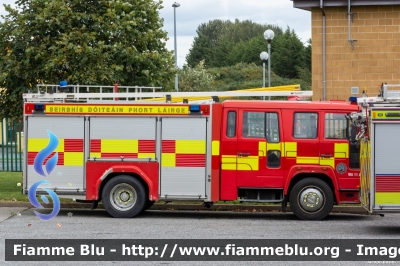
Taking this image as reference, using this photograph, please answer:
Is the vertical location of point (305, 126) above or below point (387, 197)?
above

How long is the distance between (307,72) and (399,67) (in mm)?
59819

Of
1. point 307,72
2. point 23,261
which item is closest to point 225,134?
point 23,261

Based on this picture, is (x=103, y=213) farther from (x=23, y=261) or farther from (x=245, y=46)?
(x=245, y=46)

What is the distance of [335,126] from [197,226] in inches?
127

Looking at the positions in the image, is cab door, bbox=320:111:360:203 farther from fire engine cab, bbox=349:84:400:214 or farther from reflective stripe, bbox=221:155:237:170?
reflective stripe, bbox=221:155:237:170

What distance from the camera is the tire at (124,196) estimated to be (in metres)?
14.8

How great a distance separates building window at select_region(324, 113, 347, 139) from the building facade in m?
5.39

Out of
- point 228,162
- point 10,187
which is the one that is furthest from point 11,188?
point 228,162

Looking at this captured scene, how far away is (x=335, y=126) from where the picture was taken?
14641 millimetres

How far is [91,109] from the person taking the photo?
14.9 meters

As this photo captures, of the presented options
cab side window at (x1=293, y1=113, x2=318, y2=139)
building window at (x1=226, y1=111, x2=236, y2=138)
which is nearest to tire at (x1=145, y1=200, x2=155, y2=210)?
building window at (x1=226, y1=111, x2=236, y2=138)

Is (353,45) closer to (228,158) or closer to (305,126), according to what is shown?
(305,126)

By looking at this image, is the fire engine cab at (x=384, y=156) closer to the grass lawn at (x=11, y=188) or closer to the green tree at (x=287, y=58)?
the grass lawn at (x=11, y=188)

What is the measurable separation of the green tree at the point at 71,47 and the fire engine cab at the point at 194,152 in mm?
3548
